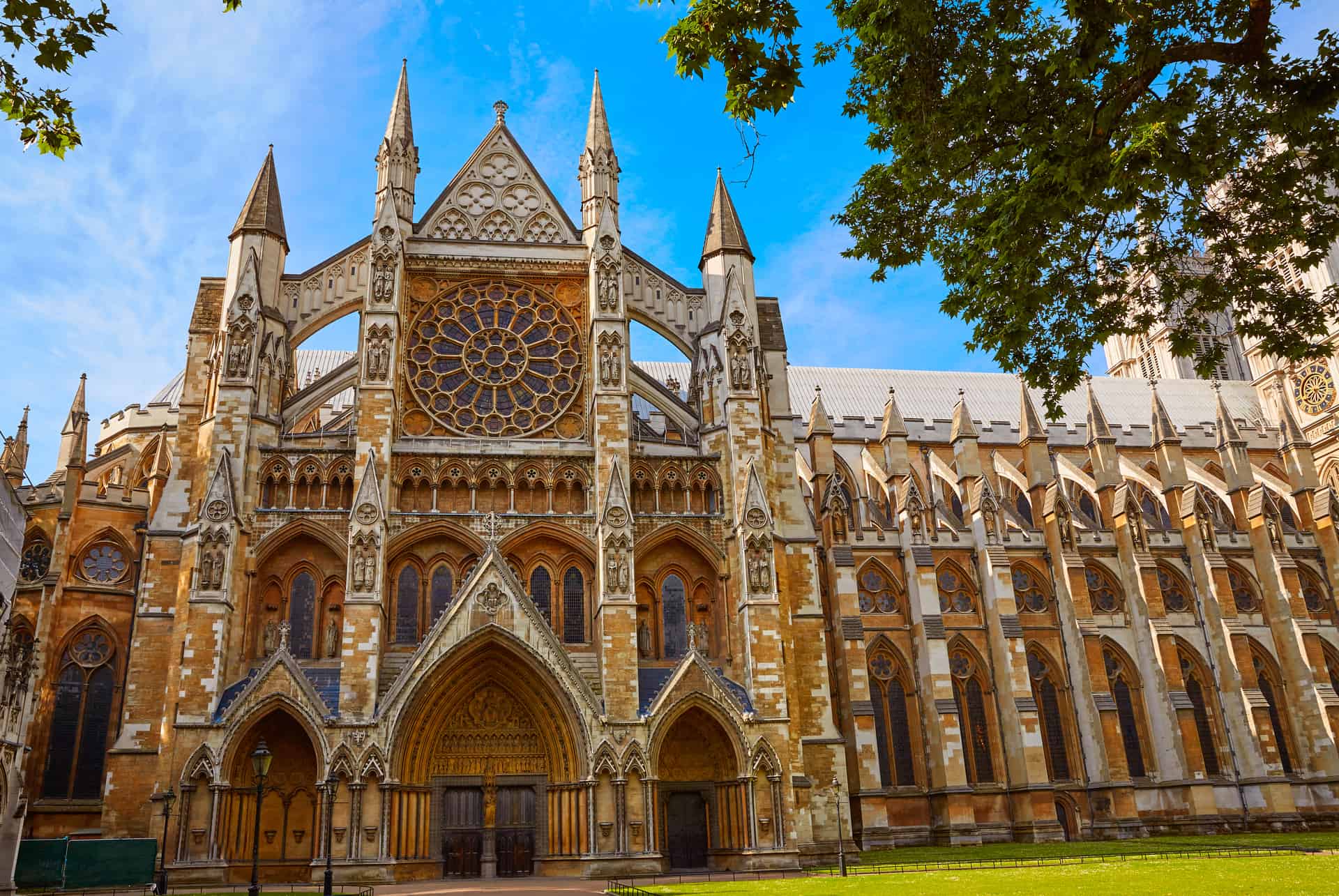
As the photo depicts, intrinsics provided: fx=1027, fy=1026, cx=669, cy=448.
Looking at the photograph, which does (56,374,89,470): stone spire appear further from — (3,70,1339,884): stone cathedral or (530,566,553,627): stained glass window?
(530,566,553,627): stained glass window

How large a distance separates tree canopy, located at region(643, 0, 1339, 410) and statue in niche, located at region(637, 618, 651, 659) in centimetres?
1823

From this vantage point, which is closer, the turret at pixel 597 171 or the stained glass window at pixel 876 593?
the turret at pixel 597 171

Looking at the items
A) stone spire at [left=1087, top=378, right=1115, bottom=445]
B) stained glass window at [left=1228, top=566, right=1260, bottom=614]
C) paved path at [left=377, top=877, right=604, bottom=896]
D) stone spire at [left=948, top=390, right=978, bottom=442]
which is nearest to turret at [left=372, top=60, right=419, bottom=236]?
paved path at [left=377, top=877, right=604, bottom=896]

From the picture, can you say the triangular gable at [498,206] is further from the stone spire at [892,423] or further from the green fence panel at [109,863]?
the green fence panel at [109,863]

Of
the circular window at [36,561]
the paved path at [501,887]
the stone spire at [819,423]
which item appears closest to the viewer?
the paved path at [501,887]

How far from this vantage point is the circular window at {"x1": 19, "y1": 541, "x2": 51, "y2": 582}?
33.0 metres

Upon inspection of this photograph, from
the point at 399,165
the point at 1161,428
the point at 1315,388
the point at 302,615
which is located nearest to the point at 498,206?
the point at 399,165

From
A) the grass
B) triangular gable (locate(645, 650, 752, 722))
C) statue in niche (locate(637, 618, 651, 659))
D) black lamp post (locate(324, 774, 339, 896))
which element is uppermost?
statue in niche (locate(637, 618, 651, 659))

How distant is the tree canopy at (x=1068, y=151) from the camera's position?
10.0 metres

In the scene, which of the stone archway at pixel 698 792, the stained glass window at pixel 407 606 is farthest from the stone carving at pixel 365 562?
the stone archway at pixel 698 792

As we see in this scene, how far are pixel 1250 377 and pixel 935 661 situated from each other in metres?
37.2

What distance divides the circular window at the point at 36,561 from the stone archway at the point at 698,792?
20999 mm

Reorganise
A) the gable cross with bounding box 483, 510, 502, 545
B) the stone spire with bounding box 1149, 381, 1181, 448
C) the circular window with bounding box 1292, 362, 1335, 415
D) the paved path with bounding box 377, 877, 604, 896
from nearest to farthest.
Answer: the paved path with bounding box 377, 877, 604, 896 → the gable cross with bounding box 483, 510, 502, 545 → the stone spire with bounding box 1149, 381, 1181, 448 → the circular window with bounding box 1292, 362, 1335, 415

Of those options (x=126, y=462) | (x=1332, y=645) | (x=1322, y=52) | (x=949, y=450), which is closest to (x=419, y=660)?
(x=126, y=462)
